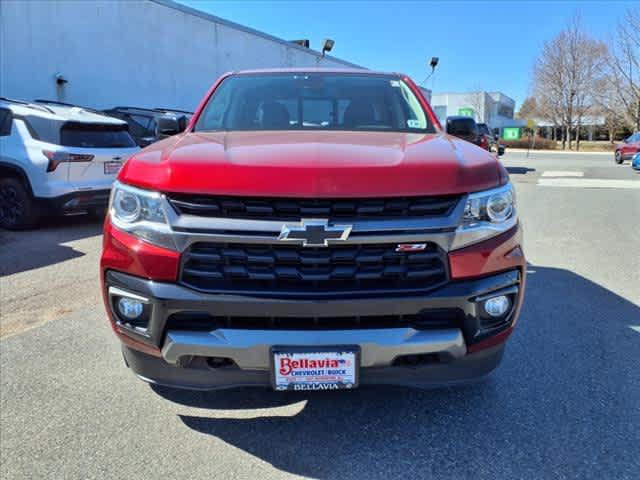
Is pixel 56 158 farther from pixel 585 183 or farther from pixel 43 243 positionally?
pixel 585 183

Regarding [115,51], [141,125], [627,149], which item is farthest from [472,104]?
[141,125]

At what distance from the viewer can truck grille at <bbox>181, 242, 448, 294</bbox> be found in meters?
2.06

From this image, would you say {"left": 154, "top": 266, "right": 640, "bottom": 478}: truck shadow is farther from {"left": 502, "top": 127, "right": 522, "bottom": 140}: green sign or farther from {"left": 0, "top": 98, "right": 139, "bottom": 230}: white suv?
{"left": 502, "top": 127, "right": 522, "bottom": 140}: green sign

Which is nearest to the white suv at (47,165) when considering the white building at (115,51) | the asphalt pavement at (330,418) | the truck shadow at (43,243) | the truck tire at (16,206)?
the truck tire at (16,206)

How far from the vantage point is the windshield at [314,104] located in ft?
10.9

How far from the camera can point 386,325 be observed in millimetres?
2080

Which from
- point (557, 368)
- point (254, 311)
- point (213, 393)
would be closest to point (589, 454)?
point (557, 368)

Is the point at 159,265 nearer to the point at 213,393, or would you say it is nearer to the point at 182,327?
the point at 182,327

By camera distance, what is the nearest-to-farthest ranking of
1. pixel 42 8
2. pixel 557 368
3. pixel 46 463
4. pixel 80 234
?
pixel 46 463
pixel 557 368
pixel 80 234
pixel 42 8

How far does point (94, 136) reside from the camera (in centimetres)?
742

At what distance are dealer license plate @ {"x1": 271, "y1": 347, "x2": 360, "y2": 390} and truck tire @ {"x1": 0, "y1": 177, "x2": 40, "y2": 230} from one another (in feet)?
21.0

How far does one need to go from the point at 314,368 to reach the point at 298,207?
2.21 feet

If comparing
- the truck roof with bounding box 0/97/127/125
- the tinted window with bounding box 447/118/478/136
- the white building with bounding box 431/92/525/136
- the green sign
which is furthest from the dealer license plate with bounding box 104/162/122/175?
the white building with bounding box 431/92/525/136

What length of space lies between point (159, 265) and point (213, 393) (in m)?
1.12
